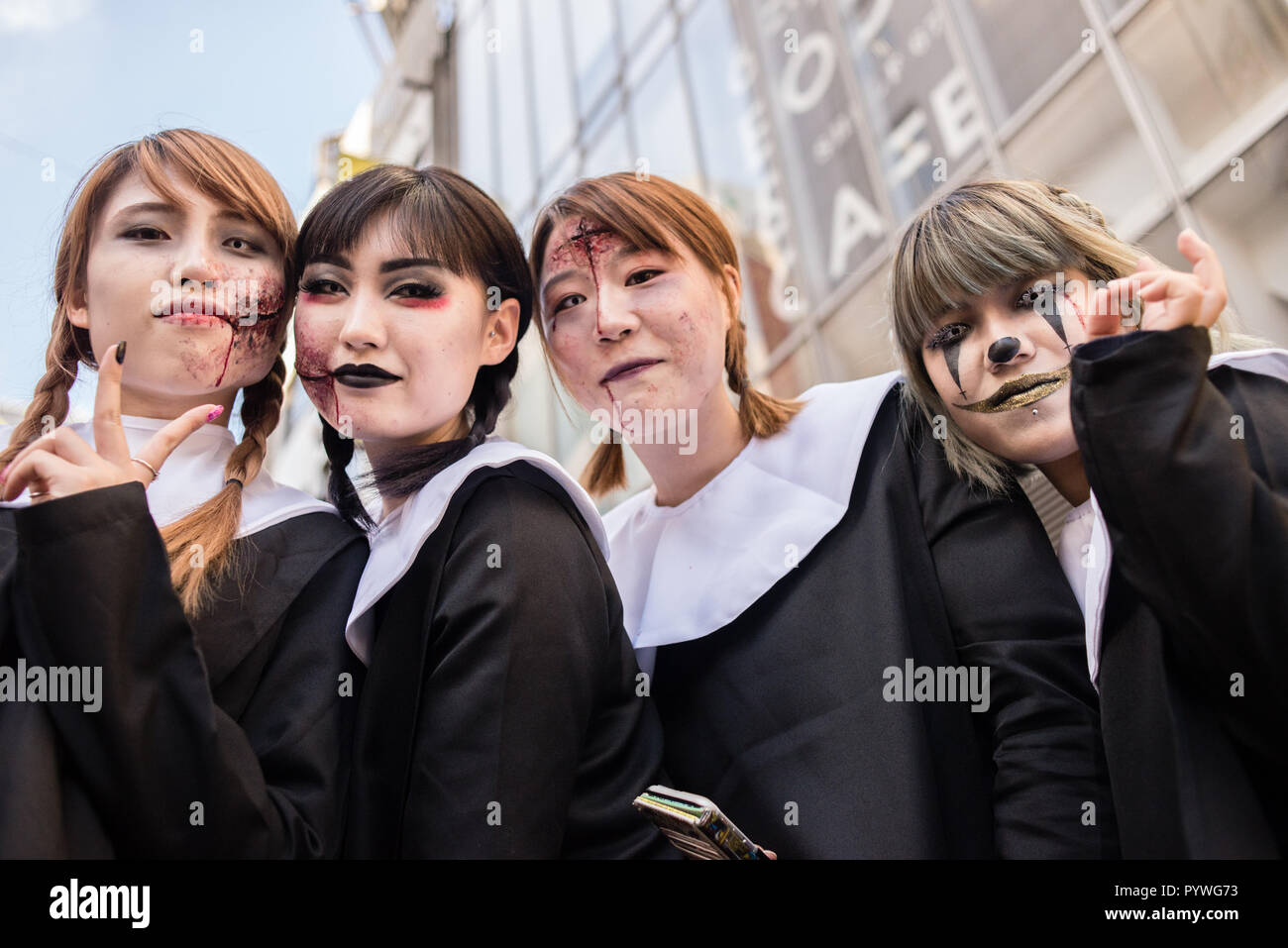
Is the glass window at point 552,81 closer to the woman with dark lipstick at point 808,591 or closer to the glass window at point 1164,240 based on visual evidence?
the glass window at point 1164,240

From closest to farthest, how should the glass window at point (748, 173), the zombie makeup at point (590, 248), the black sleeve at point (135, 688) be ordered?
the black sleeve at point (135, 688), the zombie makeup at point (590, 248), the glass window at point (748, 173)

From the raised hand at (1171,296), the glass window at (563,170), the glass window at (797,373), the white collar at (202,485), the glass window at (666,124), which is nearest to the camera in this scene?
the raised hand at (1171,296)

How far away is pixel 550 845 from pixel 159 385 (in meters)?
1.11

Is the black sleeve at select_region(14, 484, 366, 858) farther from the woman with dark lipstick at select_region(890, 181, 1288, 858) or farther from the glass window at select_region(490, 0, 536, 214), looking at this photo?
the glass window at select_region(490, 0, 536, 214)

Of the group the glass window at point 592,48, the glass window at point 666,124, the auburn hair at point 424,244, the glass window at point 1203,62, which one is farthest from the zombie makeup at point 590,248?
the glass window at point 592,48

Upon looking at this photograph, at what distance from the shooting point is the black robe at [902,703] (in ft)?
5.59

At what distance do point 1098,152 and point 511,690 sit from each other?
4.67 meters

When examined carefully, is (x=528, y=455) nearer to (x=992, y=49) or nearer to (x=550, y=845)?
(x=550, y=845)

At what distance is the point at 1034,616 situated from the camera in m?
1.79

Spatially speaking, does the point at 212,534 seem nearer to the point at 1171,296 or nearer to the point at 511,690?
the point at 511,690

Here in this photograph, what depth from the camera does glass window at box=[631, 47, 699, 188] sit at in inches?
330

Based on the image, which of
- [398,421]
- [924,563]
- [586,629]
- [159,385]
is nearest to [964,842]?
[924,563]

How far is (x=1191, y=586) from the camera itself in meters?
1.40

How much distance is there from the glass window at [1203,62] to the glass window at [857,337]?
186 cm
